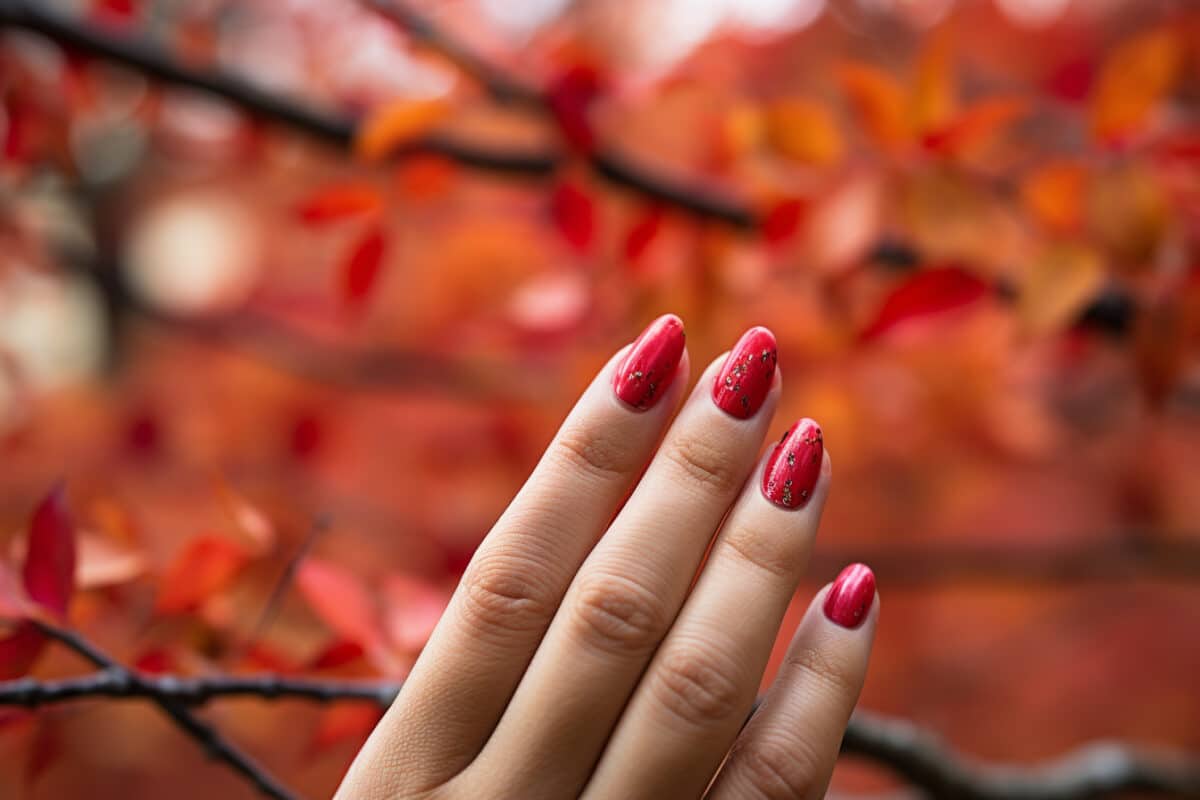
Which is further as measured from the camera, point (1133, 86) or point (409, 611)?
point (1133, 86)

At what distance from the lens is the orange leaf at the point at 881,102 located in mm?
985

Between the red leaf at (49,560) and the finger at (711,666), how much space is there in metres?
0.44

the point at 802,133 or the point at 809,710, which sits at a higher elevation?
the point at 802,133

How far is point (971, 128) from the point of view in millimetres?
948

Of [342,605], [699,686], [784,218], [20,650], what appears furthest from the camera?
[784,218]

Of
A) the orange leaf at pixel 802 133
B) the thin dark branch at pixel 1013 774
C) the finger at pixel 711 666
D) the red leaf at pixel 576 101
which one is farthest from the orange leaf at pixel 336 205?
the thin dark branch at pixel 1013 774

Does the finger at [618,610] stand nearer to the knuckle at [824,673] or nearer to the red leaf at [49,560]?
the knuckle at [824,673]

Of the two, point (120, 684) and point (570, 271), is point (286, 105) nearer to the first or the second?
point (570, 271)

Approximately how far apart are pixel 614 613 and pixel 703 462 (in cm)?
11

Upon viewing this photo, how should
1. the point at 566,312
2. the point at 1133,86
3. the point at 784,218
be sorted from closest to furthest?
the point at 1133,86 < the point at 784,218 < the point at 566,312

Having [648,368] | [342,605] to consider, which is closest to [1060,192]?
[648,368]

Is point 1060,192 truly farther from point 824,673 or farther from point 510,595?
point 510,595

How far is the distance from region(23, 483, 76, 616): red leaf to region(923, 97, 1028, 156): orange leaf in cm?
90

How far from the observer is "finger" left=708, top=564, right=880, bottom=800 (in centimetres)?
56
